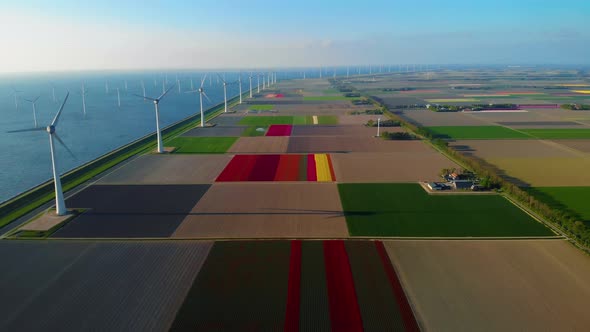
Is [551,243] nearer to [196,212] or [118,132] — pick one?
[196,212]

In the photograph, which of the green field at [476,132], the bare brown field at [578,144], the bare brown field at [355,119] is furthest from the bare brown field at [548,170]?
the bare brown field at [355,119]

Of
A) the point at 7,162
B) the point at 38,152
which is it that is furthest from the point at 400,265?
the point at 38,152

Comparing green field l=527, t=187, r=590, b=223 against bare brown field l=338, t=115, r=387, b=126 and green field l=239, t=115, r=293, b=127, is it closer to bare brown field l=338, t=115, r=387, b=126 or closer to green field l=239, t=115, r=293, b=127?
bare brown field l=338, t=115, r=387, b=126

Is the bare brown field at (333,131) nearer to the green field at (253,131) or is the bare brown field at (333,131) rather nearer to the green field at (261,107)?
the green field at (253,131)

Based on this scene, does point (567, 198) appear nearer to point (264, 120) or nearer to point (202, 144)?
point (202, 144)

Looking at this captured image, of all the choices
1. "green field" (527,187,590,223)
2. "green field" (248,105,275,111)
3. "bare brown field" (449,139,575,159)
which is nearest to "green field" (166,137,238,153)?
"bare brown field" (449,139,575,159)

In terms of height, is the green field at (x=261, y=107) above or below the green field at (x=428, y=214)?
above
